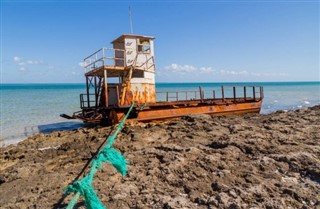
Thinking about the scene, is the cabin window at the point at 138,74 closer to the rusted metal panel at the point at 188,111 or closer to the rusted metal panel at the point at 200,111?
the rusted metal panel at the point at 188,111

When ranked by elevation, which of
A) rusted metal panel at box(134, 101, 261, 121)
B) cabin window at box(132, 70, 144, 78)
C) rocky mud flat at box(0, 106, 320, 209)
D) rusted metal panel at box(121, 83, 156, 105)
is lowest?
rocky mud flat at box(0, 106, 320, 209)

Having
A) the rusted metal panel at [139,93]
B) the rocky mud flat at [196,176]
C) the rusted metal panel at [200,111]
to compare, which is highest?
the rusted metal panel at [139,93]

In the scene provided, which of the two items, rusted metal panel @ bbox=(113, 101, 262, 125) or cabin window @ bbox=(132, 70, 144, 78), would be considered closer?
rusted metal panel @ bbox=(113, 101, 262, 125)

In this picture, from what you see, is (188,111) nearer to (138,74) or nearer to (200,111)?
(200,111)

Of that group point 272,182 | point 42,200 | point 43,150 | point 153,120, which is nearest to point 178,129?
point 153,120

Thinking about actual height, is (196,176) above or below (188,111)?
below

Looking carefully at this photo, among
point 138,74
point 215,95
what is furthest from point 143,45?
point 215,95

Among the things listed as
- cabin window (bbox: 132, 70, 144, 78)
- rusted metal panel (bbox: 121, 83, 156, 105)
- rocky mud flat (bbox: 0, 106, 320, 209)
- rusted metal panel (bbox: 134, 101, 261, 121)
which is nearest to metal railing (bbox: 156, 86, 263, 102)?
rusted metal panel (bbox: 134, 101, 261, 121)

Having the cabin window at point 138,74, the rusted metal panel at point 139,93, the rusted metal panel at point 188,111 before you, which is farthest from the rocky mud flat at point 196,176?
the cabin window at point 138,74

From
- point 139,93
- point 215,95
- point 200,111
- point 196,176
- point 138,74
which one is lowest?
point 215,95

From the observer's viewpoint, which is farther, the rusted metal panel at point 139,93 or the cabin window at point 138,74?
the cabin window at point 138,74

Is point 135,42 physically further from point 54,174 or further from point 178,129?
point 54,174

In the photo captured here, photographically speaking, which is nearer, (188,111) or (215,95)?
(188,111)

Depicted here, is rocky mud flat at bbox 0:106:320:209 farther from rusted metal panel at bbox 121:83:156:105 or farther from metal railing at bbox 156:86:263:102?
metal railing at bbox 156:86:263:102
